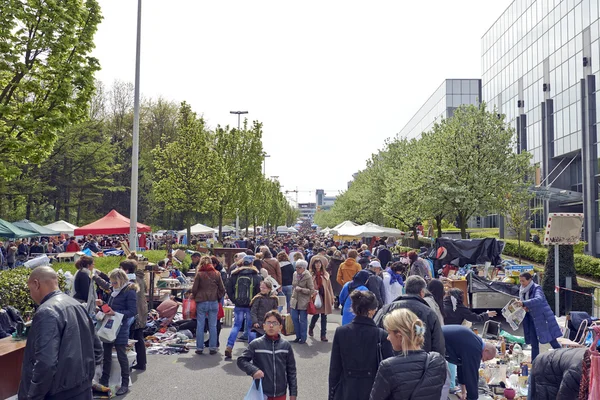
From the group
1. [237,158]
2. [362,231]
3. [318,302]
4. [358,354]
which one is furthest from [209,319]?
[237,158]

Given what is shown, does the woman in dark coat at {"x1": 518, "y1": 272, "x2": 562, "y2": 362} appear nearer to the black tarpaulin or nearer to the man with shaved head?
the man with shaved head

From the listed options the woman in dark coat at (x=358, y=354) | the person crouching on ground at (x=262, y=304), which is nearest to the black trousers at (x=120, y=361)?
the person crouching on ground at (x=262, y=304)

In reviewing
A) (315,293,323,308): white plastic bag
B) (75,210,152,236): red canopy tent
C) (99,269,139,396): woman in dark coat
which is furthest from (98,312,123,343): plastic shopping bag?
(75,210,152,236): red canopy tent

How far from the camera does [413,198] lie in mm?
27719

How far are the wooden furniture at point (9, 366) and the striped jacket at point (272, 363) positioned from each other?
3.27 meters

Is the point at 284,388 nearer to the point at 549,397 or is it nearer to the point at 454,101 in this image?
Result: the point at 549,397

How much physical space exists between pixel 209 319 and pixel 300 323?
197 centimetres

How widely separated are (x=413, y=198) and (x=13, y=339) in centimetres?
2271

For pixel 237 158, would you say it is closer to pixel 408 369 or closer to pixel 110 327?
pixel 110 327

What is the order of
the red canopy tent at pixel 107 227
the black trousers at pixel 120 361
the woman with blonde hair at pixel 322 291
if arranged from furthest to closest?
1. the red canopy tent at pixel 107 227
2. the woman with blonde hair at pixel 322 291
3. the black trousers at pixel 120 361

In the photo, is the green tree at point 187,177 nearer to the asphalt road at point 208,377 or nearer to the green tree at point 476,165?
the green tree at point 476,165

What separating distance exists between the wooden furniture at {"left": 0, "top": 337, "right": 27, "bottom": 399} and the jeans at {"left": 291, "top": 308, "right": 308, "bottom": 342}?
5376mm

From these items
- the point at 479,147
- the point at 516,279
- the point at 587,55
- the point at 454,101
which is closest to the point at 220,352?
the point at 516,279

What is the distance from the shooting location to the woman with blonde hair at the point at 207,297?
9852mm
